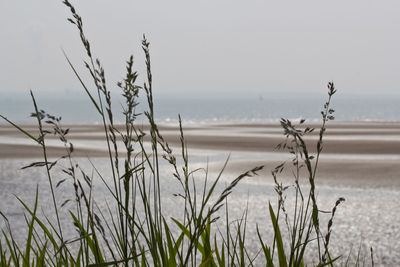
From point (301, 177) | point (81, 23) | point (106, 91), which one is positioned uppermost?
point (81, 23)

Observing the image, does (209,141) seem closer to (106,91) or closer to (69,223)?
(69,223)

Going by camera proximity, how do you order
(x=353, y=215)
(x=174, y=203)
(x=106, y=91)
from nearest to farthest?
(x=106, y=91) < (x=353, y=215) < (x=174, y=203)

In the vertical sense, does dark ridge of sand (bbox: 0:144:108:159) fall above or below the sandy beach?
above

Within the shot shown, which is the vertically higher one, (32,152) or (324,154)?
(32,152)

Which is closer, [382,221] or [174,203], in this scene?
[382,221]

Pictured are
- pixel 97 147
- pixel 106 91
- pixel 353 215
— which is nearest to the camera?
pixel 106 91

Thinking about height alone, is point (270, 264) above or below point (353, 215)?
above

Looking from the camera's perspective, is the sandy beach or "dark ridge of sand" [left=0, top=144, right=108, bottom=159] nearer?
the sandy beach

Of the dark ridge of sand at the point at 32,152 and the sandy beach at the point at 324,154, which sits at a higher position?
the dark ridge of sand at the point at 32,152

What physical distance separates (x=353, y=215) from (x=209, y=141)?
17.6 metres

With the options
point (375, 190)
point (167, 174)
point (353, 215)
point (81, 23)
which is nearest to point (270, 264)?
point (81, 23)

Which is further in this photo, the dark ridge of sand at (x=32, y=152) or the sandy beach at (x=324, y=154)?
the dark ridge of sand at (x=32, y=152)

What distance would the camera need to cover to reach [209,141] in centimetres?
2714

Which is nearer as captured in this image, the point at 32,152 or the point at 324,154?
the point at 32,152
